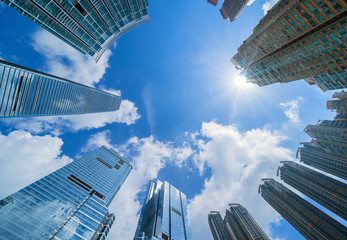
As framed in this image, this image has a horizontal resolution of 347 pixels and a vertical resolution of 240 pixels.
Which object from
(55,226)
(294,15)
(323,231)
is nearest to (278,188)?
(323,231)

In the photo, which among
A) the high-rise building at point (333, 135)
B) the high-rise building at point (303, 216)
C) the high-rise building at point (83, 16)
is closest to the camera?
the high-rise building at point (83, 16)

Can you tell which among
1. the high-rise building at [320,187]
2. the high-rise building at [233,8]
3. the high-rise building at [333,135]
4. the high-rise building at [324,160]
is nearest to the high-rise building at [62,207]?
the high-rise building at [333,135]

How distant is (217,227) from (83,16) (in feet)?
722

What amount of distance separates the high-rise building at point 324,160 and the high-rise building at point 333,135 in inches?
1010

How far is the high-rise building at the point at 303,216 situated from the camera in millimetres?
92562

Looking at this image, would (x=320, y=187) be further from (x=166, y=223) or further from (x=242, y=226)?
(x=166, y=223)

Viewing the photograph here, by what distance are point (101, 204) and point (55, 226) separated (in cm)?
3010

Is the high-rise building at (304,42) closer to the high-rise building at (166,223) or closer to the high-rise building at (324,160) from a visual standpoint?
the high-rise building at (324,160)

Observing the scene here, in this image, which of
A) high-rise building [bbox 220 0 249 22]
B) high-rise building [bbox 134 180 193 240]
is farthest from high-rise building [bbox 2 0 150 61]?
high-rise building [bbox 134 180 193 240]

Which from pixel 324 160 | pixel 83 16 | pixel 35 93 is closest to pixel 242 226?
pixel 324 160

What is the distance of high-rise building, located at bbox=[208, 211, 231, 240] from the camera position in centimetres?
14895

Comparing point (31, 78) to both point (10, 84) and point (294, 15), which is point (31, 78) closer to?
point (10, 84)

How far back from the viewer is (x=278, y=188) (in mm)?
145750

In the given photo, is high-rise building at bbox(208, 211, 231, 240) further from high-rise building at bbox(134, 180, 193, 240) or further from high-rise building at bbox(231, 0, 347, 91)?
high-rise building at bbox(231, 0, 347, 91)
